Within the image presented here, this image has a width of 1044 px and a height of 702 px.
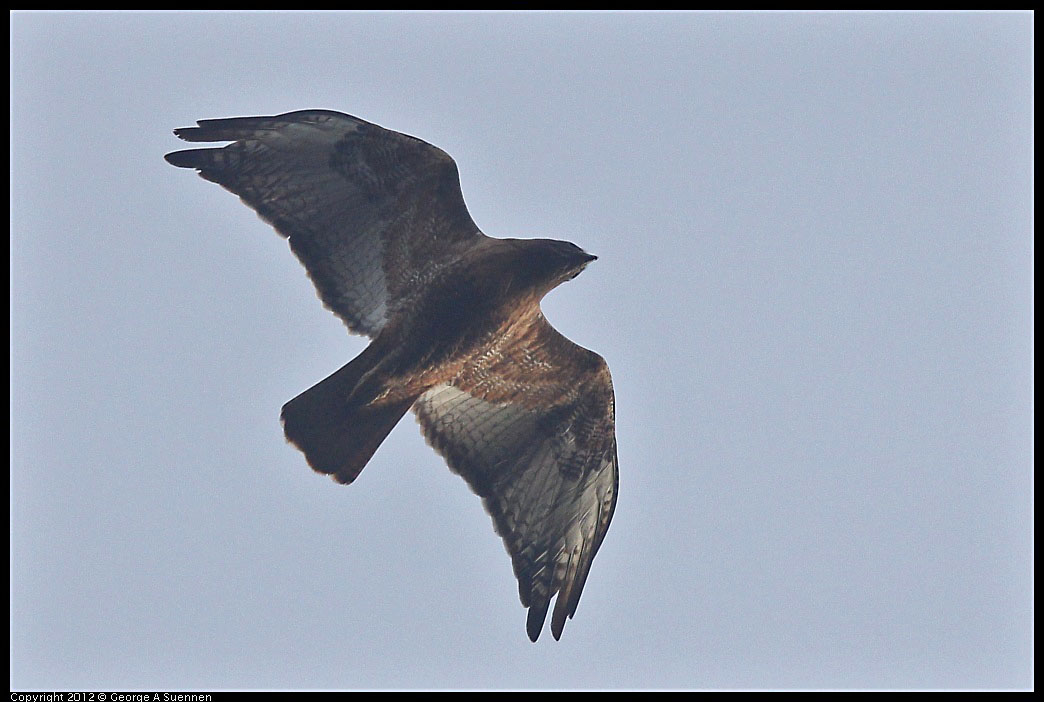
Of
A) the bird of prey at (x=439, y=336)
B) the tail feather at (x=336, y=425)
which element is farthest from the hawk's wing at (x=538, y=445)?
the tail feather at (x=336, y=425)

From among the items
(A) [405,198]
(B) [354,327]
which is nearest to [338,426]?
(B) [354,327]

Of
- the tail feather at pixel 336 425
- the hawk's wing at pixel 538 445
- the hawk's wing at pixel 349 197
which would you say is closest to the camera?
the hawk's wing at pixel 349 197

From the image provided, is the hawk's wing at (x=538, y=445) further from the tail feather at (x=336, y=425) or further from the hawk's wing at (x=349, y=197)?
the hawk's wing at (x=349, y=197)

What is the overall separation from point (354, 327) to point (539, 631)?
2.59 meters

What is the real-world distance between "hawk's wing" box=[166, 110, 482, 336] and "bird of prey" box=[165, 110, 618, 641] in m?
0.01

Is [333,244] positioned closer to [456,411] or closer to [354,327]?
[354,327]

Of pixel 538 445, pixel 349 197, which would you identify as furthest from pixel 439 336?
pixel 538 445

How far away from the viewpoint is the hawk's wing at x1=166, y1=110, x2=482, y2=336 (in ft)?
33.3

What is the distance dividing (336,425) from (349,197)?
5.39 feet

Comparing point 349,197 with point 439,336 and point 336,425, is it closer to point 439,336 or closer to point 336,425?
point 439,336

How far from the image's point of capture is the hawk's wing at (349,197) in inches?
399

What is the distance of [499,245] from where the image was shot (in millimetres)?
10250

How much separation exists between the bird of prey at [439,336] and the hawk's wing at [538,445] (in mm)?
11

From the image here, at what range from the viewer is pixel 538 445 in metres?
11.0
